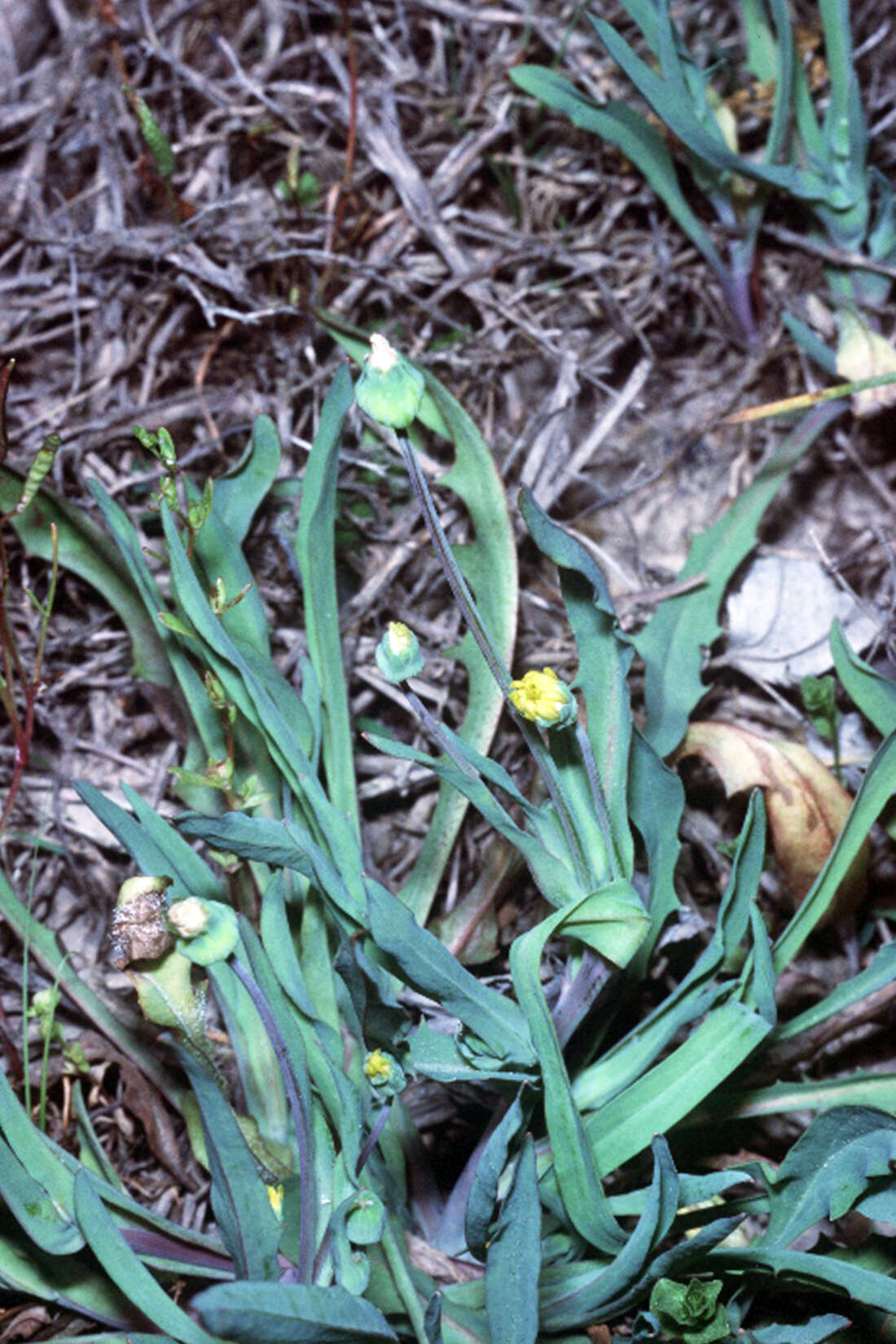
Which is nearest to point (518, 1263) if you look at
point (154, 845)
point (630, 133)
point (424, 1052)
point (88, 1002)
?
point (424, 1052)

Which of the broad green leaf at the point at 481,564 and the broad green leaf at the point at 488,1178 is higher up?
the broad green leaf at the point at 481,564

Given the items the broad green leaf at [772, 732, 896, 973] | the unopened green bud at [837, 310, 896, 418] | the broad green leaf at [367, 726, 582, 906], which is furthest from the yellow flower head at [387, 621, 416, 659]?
the unopened green bud at [837, 310, 896, 418]

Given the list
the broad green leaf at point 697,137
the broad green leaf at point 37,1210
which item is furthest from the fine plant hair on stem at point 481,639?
the broad green leaf at point 697,137

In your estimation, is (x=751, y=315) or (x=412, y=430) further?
(x=751, y=315)

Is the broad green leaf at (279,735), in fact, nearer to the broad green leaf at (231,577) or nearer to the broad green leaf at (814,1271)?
the broad green leaf at (231,577)

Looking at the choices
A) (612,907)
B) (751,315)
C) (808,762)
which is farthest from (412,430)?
(612,907)

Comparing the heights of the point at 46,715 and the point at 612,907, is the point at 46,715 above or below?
above

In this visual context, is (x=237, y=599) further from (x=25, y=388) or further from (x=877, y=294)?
(x=877, y=294)
